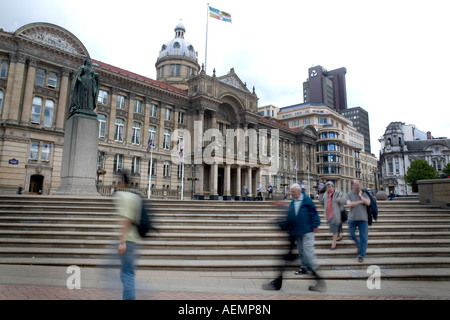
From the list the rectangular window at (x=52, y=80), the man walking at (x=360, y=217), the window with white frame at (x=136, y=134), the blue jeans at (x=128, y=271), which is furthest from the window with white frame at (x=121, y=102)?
the blue jeans at (x=128, y=271)

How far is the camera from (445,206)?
13.2 metres

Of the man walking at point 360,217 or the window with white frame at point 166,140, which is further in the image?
the window with white frame at point 166,140

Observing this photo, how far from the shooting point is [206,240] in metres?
9.35

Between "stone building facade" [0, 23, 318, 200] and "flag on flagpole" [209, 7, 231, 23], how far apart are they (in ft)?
27.2

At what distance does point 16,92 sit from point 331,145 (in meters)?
71.8

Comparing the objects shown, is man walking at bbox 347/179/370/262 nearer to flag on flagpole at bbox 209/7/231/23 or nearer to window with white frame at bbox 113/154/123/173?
window with white frame at bbox 113/154/123/173

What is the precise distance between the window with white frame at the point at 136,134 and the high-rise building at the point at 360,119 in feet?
493

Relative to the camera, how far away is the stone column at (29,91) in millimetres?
30750

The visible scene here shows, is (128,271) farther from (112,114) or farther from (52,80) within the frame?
(112,114)

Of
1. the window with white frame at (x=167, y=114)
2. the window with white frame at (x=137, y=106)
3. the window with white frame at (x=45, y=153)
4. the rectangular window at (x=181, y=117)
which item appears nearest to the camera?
the window with white frame at (x=45, y=153)

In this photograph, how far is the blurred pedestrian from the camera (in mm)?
4250

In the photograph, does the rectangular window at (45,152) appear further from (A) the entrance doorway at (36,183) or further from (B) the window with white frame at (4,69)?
(B) the window with white frame at (4,69)

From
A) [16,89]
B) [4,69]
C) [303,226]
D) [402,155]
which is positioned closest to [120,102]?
[16,89]

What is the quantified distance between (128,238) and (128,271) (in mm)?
476
